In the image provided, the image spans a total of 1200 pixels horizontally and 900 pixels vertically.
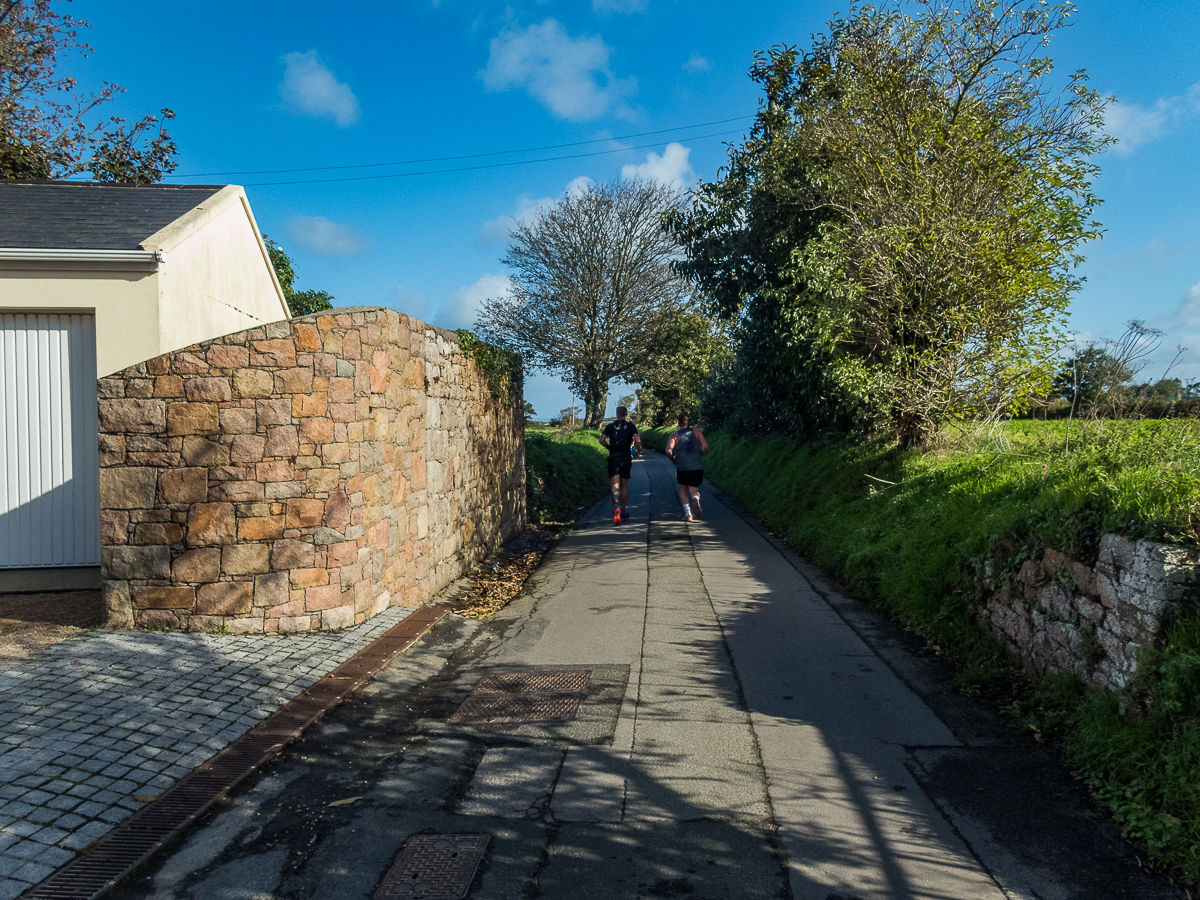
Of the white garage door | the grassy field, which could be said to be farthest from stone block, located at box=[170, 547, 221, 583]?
the grassy field

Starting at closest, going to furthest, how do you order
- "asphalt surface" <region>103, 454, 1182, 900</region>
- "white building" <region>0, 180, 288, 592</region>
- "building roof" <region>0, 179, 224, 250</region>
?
"asphalt surface" <region>103, 454, 1182, 900</region> → "white building" <region>0, 180, 288, 592</region> → "building roof" <region>0, 179, 224, 250</region>

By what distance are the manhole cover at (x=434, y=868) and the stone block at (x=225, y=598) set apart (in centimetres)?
362

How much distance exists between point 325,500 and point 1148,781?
19.0ft

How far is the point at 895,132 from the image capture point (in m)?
9.62

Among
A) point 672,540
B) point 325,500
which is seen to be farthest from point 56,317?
point 672,540

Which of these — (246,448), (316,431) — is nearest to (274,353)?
(316,431)

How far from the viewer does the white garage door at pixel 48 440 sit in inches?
297

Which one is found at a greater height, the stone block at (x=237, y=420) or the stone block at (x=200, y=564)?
the stone block at (x=237, y=420)

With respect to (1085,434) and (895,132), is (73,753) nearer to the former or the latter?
(1085,434)

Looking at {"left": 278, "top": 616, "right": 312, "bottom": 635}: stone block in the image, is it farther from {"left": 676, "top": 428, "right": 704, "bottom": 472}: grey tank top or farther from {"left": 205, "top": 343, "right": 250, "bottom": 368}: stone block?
{"left": 676, "top": 428, "right": 704, "bottom": 472}: grey tank top

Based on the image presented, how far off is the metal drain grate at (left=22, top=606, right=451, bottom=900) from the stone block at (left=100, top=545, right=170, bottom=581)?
193cm

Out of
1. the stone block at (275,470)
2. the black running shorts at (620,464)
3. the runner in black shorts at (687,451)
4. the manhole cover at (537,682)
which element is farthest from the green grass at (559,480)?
the manhole cover at (537,682)

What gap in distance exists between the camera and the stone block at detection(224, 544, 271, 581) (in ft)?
20.0

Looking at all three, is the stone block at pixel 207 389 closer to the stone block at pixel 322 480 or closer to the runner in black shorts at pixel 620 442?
the stone block at pixel 322 480
